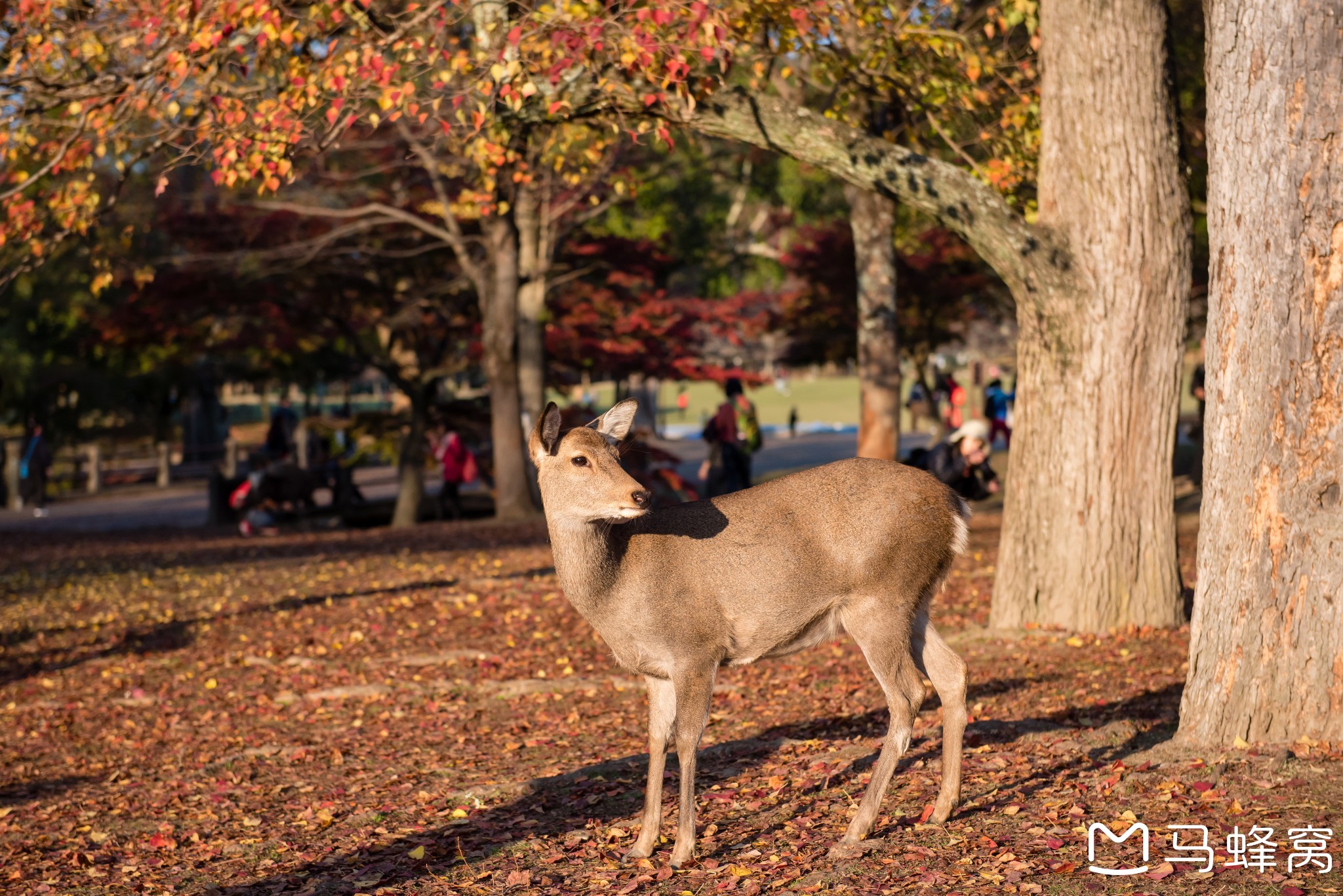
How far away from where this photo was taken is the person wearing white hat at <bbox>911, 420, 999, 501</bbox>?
10508 millimetres

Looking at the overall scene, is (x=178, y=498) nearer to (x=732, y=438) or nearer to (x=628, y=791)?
(x=732, y=438)

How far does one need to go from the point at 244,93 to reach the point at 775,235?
122 ft

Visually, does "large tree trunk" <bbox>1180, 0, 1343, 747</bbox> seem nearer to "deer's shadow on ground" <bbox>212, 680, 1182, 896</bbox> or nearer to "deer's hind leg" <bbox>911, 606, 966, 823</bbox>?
"deer's shadow on ground" <bbox>212, 680, 1182, 896</bbox>

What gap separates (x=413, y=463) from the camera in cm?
2286

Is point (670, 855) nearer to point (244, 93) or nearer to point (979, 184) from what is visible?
point (979, 184)

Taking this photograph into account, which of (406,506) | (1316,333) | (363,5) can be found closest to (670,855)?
(1316,333)

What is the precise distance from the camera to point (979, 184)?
900cm

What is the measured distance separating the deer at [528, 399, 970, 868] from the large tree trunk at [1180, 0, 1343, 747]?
1416 mm

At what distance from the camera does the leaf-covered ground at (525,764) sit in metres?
5.58

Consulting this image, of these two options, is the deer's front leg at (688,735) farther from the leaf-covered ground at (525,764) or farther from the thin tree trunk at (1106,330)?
the thin tree trunk at (1106,330)

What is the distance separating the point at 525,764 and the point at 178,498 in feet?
90.1

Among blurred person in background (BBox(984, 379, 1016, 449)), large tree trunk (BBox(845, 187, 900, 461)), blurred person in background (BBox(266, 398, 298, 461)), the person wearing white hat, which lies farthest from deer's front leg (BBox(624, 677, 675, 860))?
blurred person in background (BBox(266, 398, 298, 461))

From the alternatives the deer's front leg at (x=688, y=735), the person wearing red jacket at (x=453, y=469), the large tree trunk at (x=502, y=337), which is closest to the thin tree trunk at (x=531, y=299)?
the large tree trunk at (x=502, y=337)

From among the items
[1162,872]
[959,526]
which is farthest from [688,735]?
[1162,872]
